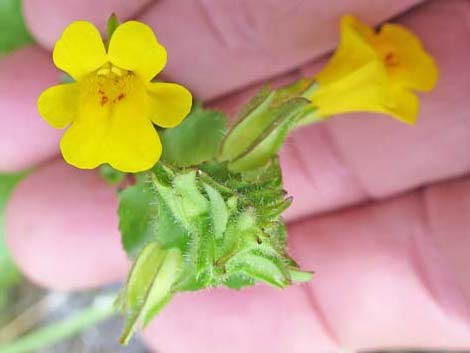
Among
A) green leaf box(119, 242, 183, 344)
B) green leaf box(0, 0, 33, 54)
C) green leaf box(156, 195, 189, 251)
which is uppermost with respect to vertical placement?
green leaf box(0, 0, 33, 54)

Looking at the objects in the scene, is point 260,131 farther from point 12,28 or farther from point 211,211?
point 12,28

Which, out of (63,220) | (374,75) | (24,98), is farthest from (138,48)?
(63,220)

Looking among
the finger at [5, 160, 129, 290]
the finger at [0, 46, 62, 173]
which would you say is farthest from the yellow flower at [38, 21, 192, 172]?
the finger at [5, 160, 129, 290]

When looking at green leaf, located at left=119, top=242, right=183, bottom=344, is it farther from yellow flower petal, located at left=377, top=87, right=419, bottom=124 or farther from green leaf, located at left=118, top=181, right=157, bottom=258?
yellow flower petal, located at left=377, top=87, right=419, bottom=124

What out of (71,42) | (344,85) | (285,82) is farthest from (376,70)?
(71,42)

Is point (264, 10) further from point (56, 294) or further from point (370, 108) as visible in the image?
point (56, 294)

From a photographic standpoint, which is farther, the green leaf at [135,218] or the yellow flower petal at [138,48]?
the green leaf at [135,218]

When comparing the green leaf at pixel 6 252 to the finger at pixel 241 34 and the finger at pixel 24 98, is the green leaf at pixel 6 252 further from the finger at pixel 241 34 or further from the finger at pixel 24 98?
the finger at pixel 241 34

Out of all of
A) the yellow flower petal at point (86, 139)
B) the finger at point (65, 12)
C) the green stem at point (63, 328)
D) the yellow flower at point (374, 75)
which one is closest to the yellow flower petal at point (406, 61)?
the yellow flower at point (374, 75)
